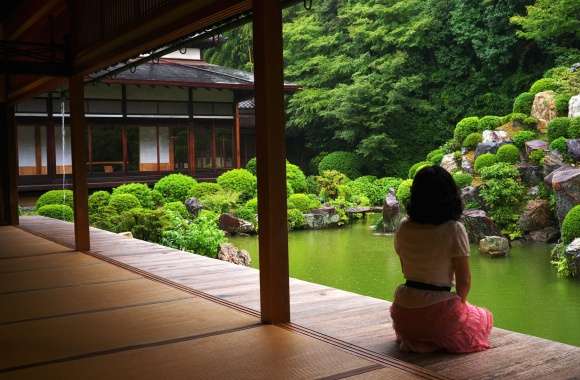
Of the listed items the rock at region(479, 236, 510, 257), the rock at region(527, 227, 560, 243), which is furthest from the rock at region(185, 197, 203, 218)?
the rock at region(527, 227, 560, 243)

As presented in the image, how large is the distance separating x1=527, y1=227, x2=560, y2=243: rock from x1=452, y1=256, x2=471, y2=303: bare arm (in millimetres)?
9834

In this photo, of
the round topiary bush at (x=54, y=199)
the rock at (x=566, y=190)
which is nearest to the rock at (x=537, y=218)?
the rock at (x=566, y=190)

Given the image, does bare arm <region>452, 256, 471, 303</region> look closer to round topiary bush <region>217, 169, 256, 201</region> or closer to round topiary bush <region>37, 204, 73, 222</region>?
round topiary bush <region>37, 204, 73, 222</region>

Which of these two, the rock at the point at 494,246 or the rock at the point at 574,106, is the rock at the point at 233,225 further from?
the rock at the point at 574,106

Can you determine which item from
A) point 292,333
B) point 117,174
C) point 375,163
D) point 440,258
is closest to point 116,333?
point 292,333

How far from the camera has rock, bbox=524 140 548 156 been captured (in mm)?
13078

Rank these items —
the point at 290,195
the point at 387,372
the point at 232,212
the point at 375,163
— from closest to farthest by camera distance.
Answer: the point at 387,372
the point at 232,212
the point at 290,195
the point at 375,163

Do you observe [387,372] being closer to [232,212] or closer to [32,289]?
[32,289]

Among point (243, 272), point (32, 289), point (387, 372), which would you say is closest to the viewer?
point (387, 372)

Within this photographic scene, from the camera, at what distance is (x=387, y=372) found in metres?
2.76

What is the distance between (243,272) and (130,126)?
12.7m

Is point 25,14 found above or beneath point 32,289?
above

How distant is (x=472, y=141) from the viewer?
49.4ft

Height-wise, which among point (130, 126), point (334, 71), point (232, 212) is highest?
point (334, 71)
